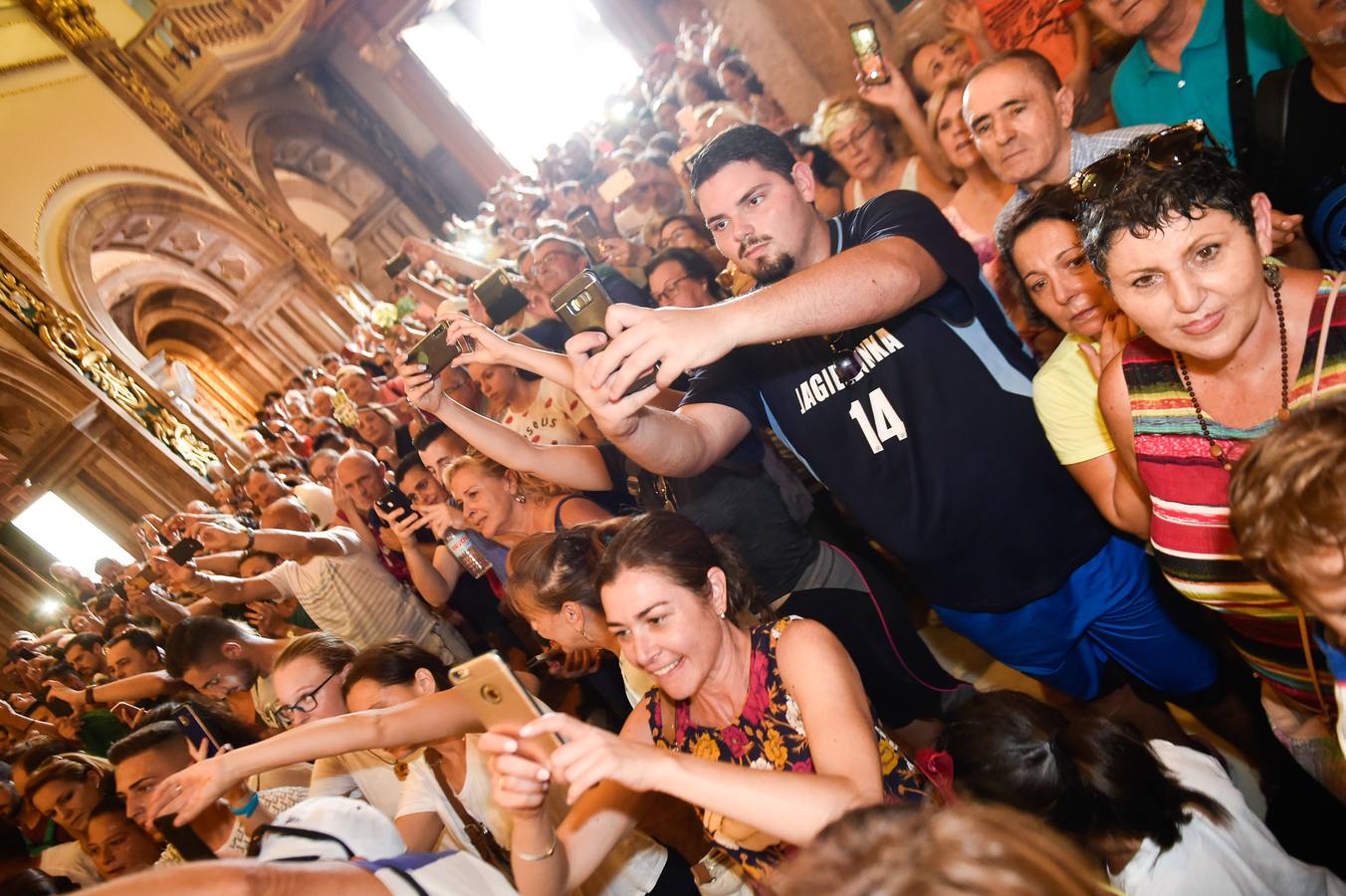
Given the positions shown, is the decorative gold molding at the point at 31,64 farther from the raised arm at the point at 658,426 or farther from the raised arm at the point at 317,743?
the raised arm at the point at 658,426

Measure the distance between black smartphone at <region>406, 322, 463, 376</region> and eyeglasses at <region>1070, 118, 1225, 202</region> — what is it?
1.75 meters

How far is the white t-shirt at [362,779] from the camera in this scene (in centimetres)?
273

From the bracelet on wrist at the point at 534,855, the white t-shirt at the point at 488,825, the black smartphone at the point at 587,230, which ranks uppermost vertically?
the black smartphone at the point at 587,230

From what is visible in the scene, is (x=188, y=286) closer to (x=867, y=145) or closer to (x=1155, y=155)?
(x=867, y=145)

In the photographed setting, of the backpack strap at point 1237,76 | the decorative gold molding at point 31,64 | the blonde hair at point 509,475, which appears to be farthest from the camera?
the decorative gold molding at point 31,64

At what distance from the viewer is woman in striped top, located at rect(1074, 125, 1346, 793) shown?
4.16 feet

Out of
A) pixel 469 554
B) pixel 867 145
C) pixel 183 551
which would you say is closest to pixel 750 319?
pixel 469 554

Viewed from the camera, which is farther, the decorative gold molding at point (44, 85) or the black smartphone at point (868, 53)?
the decorative gold molding at point (44, 85)

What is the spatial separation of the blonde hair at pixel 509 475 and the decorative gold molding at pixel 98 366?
920 centimetres

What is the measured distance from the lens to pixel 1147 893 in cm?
140

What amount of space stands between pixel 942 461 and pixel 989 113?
50.2 inches

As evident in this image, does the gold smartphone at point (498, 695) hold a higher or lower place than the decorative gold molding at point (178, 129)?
lower

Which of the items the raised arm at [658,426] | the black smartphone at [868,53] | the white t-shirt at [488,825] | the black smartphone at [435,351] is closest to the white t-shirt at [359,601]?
the white t-shirt at [488,825]

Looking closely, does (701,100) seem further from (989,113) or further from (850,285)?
(850,285)
